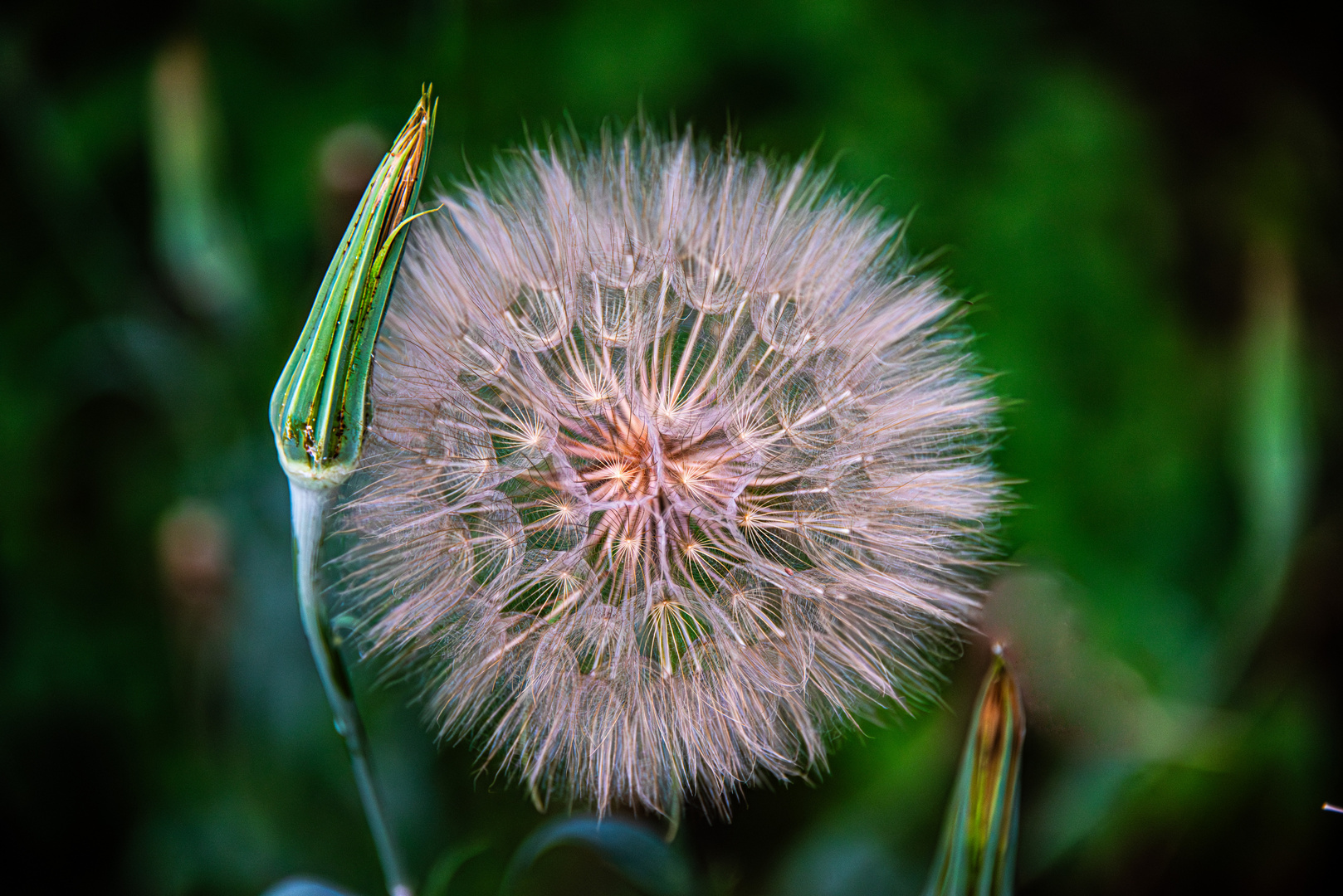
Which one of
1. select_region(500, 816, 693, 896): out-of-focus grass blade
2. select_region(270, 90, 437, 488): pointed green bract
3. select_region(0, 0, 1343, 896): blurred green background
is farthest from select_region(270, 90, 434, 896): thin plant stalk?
select_region(0, 0, 1343, 896): blurred green background

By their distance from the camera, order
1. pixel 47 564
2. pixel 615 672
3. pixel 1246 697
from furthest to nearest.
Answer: pixel 47 564
pixel 1246 697
pixel 615 672

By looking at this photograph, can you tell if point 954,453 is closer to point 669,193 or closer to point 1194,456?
point 669,193

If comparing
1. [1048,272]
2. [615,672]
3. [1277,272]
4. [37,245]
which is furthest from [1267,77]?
[37,245]

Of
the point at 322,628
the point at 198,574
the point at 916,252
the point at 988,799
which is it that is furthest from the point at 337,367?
the point at 916,252

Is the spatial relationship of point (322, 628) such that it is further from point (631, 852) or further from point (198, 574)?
point (198, 574)

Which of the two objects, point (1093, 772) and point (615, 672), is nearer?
point (615, 672)

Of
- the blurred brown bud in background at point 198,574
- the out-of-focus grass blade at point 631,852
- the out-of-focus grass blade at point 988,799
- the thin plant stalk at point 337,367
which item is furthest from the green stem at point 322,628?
the blurred brown bud in background at point 198,574
